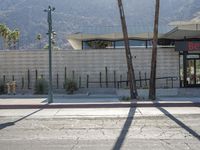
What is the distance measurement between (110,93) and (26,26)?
92.8 m

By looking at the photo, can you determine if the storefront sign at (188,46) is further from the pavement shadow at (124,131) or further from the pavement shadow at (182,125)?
the pavement shadow at (182,125)

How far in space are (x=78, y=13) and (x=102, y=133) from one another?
417 ft

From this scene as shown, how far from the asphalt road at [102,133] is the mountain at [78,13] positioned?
100983 mm

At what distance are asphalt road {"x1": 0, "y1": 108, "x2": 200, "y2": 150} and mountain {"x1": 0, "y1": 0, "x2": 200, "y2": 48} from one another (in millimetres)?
100983

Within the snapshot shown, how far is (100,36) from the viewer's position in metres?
47.2

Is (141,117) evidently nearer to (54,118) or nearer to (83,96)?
(54,118)

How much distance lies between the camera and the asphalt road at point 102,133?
11.3 meters

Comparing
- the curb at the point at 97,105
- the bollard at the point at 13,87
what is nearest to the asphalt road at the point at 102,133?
the curb at the point at 97,105

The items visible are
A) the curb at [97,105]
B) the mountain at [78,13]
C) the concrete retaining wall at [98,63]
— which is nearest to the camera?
the curb at [97,105]

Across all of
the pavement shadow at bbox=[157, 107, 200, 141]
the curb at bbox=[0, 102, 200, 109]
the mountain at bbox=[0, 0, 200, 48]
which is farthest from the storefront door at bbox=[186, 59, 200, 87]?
the mountain at bbox=[0, 0, 200, 48]

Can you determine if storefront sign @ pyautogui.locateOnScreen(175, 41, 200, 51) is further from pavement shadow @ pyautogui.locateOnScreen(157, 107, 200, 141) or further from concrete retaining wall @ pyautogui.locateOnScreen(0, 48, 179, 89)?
pavement shadow @ pyautogui.locateOnScreen(157, 107, 200, 141)

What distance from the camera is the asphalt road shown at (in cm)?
1130

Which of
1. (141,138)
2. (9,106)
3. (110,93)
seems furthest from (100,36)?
(141,138)

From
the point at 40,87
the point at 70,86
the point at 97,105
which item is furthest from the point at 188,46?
the point at 97,105
